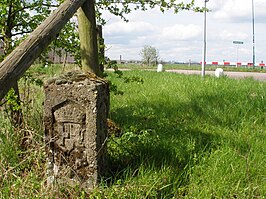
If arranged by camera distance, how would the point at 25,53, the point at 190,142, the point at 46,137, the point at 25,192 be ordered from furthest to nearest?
the point at 190,142 → the point at 46,137 → the point at 25,192 → the point at 25,53

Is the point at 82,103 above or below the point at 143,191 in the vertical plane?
above

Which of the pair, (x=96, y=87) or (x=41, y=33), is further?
(x=96, y=87)

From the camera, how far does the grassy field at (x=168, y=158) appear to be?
237 centimetres

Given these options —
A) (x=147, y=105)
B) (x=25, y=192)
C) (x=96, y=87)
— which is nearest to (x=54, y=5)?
(x=96, y=87)

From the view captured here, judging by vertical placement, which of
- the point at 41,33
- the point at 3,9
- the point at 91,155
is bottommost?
the point at 91,155

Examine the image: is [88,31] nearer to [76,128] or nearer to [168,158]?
[76,128]

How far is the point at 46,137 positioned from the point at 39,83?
1064 mm

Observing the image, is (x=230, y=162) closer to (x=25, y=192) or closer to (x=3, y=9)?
(x=25, y=192)

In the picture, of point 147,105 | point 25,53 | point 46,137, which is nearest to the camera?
point 25,53

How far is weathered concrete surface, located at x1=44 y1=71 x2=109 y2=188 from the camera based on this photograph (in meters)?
2.37

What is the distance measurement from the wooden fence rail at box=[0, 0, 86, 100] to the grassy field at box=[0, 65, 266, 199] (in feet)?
2.85

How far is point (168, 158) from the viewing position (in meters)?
2.87

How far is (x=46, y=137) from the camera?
99.7 inches

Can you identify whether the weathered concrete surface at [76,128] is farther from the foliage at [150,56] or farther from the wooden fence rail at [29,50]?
the foliage at [150,56]
